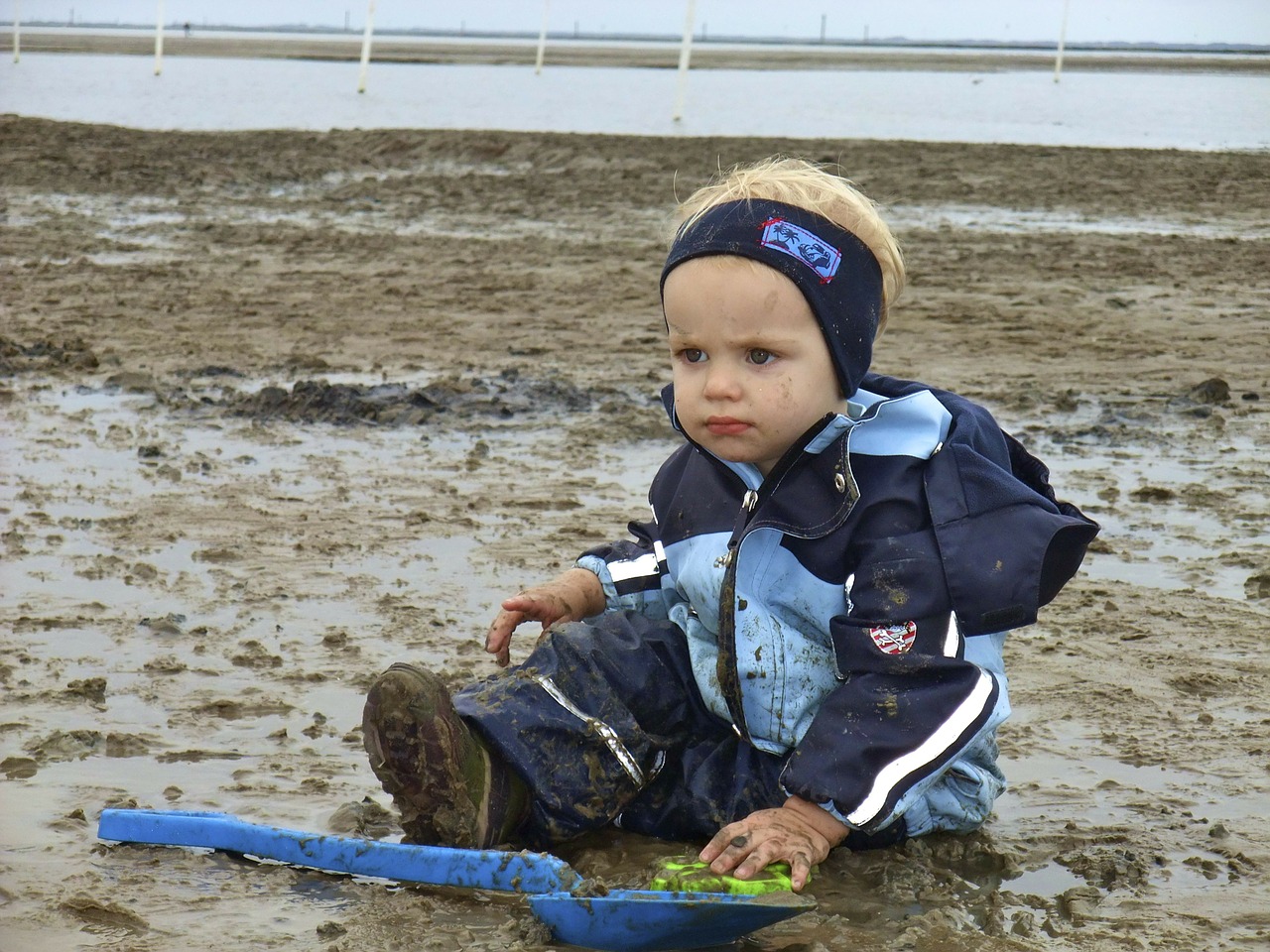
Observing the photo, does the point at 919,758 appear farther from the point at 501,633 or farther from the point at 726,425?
the point at 501,633

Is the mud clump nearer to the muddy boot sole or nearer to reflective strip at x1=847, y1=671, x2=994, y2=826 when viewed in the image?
the muddy boot sole

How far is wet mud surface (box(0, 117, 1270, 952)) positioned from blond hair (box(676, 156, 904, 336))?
96cm

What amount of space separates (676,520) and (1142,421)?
133 inches

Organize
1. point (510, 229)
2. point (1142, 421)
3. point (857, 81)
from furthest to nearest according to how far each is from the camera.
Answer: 1. point (857, 81)
2. point (510, 229)
3. point (1142, 421)

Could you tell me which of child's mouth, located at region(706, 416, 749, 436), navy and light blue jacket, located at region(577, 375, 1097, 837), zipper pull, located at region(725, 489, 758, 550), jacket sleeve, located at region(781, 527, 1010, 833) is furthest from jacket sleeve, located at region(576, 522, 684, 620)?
jacket sleeve, located at region(781, 527, 1010, 833)

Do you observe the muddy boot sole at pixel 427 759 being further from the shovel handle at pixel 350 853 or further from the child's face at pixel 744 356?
the child's face at pixel 744 356

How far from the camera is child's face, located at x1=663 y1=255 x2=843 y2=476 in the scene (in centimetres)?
232

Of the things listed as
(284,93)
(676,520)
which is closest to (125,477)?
(676,520)

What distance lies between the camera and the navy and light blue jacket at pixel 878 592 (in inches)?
87.7

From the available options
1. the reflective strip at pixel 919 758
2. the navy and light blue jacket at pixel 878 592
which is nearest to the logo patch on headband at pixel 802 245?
the navy and light blue jacket at pixel 878 592

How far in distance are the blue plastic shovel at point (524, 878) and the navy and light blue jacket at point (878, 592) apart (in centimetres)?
27

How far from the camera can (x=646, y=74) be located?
→ 46688mm

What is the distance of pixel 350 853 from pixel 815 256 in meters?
1.18

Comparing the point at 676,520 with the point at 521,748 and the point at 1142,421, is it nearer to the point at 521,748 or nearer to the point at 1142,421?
the point at 521,748
